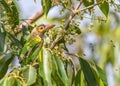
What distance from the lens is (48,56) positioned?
70.1 inches

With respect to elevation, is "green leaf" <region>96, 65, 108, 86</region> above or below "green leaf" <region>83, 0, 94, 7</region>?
below

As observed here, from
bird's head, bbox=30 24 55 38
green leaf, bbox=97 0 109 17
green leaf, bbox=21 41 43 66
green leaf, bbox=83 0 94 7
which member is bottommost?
green leaf, bbox=21 41 43 66

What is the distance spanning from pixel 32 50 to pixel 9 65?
7.8 inches

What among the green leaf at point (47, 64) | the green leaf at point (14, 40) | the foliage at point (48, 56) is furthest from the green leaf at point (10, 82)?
the green leaf at point (14, 40)

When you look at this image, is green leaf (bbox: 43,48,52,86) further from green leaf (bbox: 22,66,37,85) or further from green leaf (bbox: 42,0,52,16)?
green leaf (bbox: 42,0,52,16)

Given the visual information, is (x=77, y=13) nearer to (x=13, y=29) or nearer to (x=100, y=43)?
(x=13, y=29)

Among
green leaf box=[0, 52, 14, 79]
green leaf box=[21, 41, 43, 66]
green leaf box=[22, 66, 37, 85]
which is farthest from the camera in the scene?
green leaf box=[0, 52, 14, 79]

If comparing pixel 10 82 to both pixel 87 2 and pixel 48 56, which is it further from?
pixel 87 2

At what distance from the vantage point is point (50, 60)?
70.7 inches

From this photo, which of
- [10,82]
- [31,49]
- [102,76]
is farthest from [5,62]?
[102,76]

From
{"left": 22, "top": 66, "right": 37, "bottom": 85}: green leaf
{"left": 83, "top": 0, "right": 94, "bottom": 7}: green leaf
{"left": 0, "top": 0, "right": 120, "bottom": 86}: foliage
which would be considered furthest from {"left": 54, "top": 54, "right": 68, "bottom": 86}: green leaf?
{"left": 83, "top": 0, "right": 94, "bottom": 7}: green leaf

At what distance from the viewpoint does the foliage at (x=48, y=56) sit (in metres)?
1.76

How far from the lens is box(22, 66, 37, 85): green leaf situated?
171cm

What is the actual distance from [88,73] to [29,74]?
362 mm
